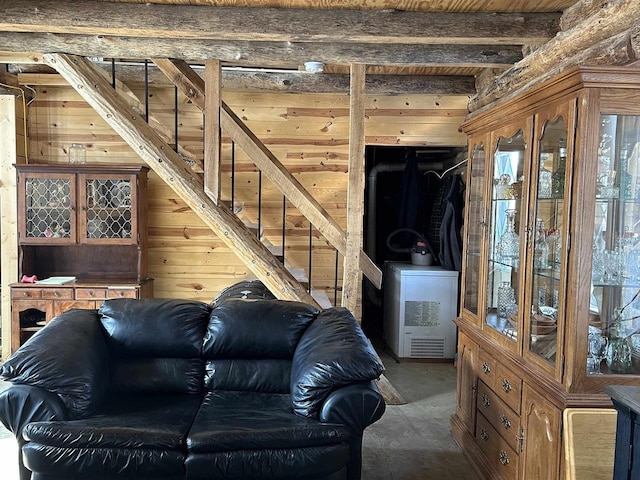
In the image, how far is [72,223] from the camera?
4375 millimetres

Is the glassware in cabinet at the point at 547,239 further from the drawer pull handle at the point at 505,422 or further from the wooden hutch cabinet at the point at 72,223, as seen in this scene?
the wooden hutch cabinet at the point at 72,223

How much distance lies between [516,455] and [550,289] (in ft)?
2.73

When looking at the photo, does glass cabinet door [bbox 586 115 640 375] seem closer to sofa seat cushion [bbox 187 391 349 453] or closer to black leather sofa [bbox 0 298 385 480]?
black leather sofa [bbox 0 298 385 480]

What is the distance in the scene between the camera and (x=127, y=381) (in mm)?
2621

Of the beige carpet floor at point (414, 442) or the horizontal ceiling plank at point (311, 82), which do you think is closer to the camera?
the beige carpet floor at point (414, 442)

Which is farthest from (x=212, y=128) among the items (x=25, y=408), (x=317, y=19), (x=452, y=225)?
(x=452, y=225)

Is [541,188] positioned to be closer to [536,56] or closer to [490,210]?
[490,210]

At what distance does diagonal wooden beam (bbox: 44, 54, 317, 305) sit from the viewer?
346cm

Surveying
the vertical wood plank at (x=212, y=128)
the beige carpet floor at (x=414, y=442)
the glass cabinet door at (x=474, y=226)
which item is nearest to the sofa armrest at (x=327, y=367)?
the beige carpet floor at (x=414, y=442)

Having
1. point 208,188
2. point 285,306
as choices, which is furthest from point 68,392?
point 208,188

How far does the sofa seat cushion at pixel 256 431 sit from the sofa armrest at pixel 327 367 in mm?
100

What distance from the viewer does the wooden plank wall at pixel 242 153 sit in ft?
16.0

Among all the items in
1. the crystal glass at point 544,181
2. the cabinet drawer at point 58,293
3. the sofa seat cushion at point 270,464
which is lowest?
the sofa seat cushion at point 270,464

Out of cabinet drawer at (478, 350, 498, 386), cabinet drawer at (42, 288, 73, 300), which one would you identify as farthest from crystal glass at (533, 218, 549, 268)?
cabinet drawer at (42, 288, 73, 300)
